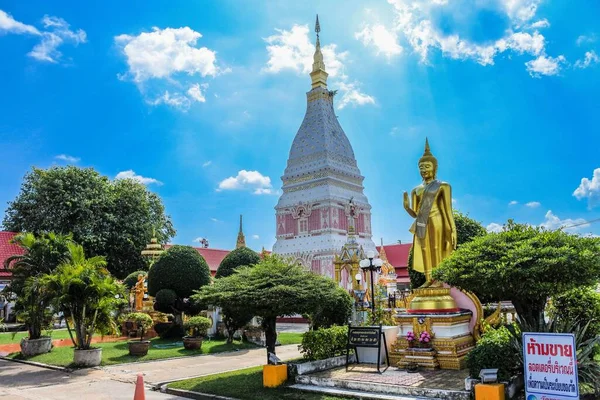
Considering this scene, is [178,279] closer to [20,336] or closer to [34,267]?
[34,267]

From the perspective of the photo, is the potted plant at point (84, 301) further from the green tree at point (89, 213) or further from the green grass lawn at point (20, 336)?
the green tree at point (89, 213)

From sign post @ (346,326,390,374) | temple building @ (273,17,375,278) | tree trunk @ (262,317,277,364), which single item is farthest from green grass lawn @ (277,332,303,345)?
temple building @ (273,17,375,278)

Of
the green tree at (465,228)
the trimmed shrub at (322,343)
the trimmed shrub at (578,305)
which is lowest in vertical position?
the trimmed shrub at (322,343)

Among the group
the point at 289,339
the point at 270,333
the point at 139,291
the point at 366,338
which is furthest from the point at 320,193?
the point at 366,338

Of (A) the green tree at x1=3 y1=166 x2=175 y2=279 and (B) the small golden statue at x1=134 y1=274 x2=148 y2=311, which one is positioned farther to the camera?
(A) the green tree at x1=3 y1=166 x2=175 y2=279

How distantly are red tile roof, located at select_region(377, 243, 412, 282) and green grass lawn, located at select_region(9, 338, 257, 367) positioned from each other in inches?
1020

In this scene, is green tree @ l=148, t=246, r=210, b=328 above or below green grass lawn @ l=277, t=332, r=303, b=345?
above

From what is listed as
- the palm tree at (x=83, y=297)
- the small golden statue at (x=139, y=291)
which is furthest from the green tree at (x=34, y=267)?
the small golden statue at (x=139, y=291)

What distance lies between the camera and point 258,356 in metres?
16.3

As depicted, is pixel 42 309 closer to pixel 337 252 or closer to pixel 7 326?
pixel 7 326

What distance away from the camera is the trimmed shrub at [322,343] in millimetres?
11273

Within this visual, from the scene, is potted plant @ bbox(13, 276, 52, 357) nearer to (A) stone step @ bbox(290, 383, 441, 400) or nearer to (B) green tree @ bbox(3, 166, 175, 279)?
(A) stone step @ bbox(290, 383, 441, 400)

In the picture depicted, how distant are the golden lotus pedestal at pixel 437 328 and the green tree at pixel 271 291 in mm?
2011

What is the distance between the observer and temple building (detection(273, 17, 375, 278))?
44.7m
